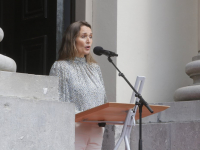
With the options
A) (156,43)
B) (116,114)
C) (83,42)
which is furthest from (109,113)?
(156,43)

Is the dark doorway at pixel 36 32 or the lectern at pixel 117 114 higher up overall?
the dark doorway at pixel 36 32

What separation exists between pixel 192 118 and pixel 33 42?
2179mm

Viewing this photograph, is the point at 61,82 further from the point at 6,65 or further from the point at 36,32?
the point at 36,32

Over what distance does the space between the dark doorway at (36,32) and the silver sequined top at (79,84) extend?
146 centimetres

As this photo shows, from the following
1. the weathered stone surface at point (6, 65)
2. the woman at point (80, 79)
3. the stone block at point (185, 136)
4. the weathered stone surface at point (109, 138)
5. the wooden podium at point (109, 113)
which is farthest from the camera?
the weathered stone surface at point (109, 138)

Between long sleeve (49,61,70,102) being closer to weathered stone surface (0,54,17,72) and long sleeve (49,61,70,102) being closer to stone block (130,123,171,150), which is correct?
weathered stone surface (0,54,17,72)

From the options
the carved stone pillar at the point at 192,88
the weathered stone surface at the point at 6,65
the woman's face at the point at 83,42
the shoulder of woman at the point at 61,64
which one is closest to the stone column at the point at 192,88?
the carved stone pillar at the point at 192,88

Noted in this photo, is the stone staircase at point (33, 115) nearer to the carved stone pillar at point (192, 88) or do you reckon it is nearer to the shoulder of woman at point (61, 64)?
the shoulder of woman at point (61, 64)

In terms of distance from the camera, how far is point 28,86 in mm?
3918

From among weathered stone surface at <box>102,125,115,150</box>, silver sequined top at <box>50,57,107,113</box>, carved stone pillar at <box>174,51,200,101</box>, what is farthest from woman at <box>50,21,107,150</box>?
carved stone pillar at <box>174,51,200,101</box>

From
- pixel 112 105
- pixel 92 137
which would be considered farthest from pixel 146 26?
pixel 112 105

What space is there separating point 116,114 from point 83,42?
0.99m

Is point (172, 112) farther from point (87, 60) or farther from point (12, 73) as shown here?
point (12, 73)

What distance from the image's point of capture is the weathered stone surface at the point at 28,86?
3795 mm
